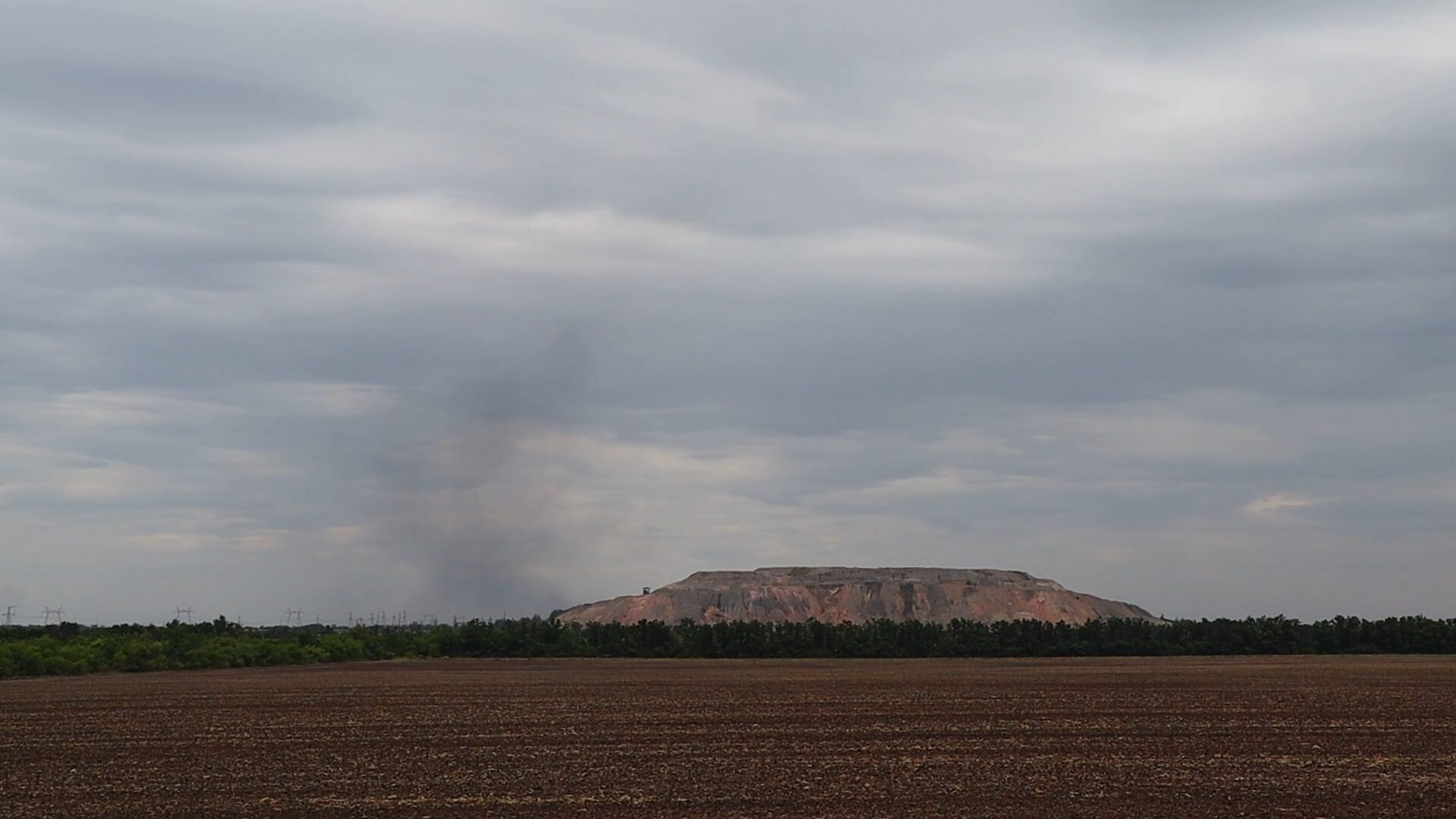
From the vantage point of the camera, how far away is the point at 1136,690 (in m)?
49.4

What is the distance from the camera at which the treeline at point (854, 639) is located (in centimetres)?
10356

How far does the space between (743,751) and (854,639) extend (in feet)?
269

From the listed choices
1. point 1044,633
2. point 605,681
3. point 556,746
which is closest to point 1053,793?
point 556,746

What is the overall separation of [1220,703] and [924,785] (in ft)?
70.3

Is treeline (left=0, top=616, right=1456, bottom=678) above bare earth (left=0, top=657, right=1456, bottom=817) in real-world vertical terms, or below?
above

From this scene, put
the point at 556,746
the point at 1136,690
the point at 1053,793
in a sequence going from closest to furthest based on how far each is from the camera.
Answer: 1. the point at 1053,793
2. the point at 556,746
3. the point at 1136,690

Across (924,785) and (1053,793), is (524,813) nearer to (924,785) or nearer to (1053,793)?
(924,785)

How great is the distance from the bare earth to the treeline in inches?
2021

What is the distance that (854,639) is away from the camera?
10962 cm

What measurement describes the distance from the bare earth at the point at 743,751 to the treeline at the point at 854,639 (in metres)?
51.3

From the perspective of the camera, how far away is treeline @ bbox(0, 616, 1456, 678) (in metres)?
104

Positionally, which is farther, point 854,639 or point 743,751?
point 854,639

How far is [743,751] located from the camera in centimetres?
2898

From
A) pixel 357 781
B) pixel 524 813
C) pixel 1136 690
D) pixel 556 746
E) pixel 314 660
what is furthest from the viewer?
pixel 314 660
